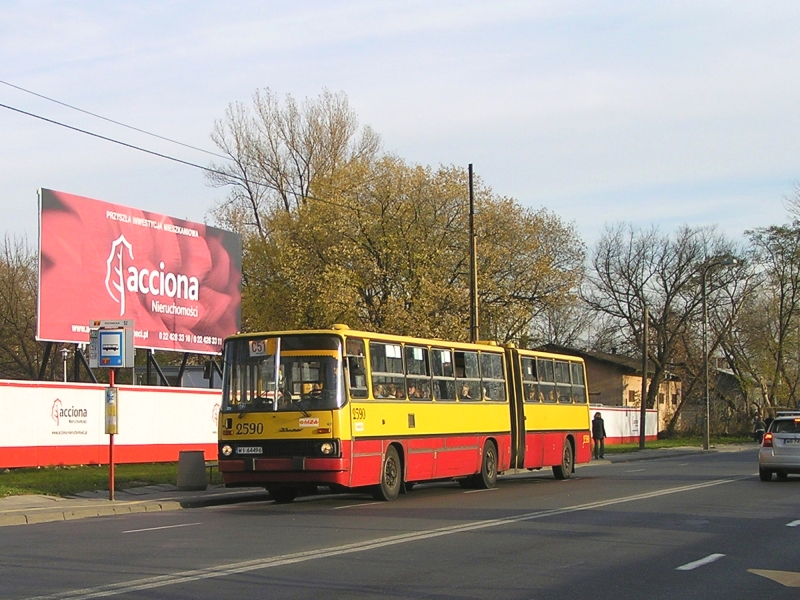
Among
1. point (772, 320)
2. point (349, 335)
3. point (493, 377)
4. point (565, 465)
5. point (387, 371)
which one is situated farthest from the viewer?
point (772, 320)

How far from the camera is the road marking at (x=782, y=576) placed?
1027 cm

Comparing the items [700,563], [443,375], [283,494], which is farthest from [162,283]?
[700,563]

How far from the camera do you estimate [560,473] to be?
90.2 feet

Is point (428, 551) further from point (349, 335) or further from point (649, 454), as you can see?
point (649, 454)

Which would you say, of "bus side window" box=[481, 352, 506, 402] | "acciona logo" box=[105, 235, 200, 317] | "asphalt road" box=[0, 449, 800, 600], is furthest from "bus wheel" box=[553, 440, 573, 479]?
"acciona logo" box=[105, 235, 200, 317]

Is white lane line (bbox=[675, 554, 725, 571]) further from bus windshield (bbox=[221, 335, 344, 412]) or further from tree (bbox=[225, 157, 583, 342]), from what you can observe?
tree (bbox=[225, 157, 583, 342])

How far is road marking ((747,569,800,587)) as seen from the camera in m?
10.3

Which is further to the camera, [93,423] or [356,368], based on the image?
[93,423]

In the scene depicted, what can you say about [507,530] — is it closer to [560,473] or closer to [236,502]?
[236,502]

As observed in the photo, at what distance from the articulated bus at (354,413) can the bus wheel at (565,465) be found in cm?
349

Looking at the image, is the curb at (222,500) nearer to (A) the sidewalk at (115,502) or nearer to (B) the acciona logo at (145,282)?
(A) the sidewalk at (115,502)

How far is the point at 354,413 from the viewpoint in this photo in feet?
61.6

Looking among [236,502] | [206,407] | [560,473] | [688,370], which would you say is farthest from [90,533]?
[688,370]

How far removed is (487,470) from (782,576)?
13.2 meters
